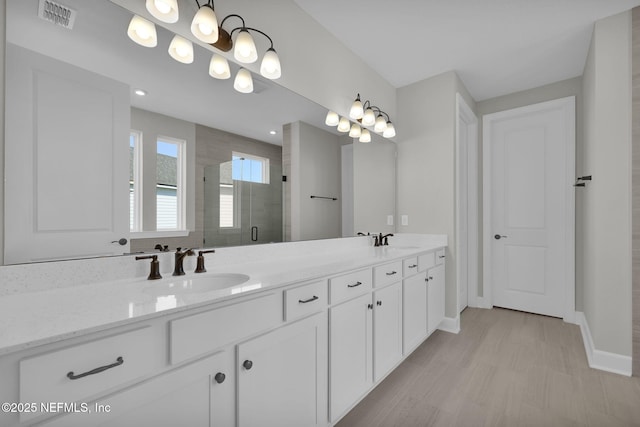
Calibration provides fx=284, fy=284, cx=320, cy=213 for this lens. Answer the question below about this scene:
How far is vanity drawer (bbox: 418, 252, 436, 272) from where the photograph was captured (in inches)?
91.4

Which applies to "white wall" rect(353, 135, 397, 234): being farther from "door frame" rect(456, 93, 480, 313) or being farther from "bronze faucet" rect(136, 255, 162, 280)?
"bronze faucet" rect(136, 255, 162, 280)

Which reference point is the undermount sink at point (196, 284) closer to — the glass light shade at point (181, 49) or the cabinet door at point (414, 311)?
the glass light shade at point (181, 49)

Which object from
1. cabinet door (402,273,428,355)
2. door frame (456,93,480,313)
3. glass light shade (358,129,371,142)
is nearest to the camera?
cabinet door (402,273,428,355)

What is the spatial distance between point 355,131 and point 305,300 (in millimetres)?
1775

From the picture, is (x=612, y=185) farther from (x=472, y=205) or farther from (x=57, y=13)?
(x=57, y=13)

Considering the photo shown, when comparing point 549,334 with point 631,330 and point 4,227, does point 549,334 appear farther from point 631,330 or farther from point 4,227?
point 4,227

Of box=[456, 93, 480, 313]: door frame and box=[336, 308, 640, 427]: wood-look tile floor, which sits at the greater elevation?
box=[456, 93, 480, 313]: door frame

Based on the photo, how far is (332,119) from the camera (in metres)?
2.34

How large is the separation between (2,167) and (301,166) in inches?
57.8

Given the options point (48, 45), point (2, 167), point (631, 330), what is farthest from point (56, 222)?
point (631, 330)

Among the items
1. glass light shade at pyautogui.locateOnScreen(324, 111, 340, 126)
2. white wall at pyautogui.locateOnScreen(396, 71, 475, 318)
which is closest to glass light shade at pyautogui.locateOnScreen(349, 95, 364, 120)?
glass light shade at pyautogui.locateOnScreen(324, 111, 340, 126)

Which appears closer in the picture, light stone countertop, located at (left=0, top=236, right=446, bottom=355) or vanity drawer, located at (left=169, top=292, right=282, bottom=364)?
light stone countertop, located at (left=0, top=236, right=446, bottom=355)

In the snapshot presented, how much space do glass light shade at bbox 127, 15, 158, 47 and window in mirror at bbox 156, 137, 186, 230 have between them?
42 centimetres

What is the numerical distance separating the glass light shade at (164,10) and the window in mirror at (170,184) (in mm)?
522
